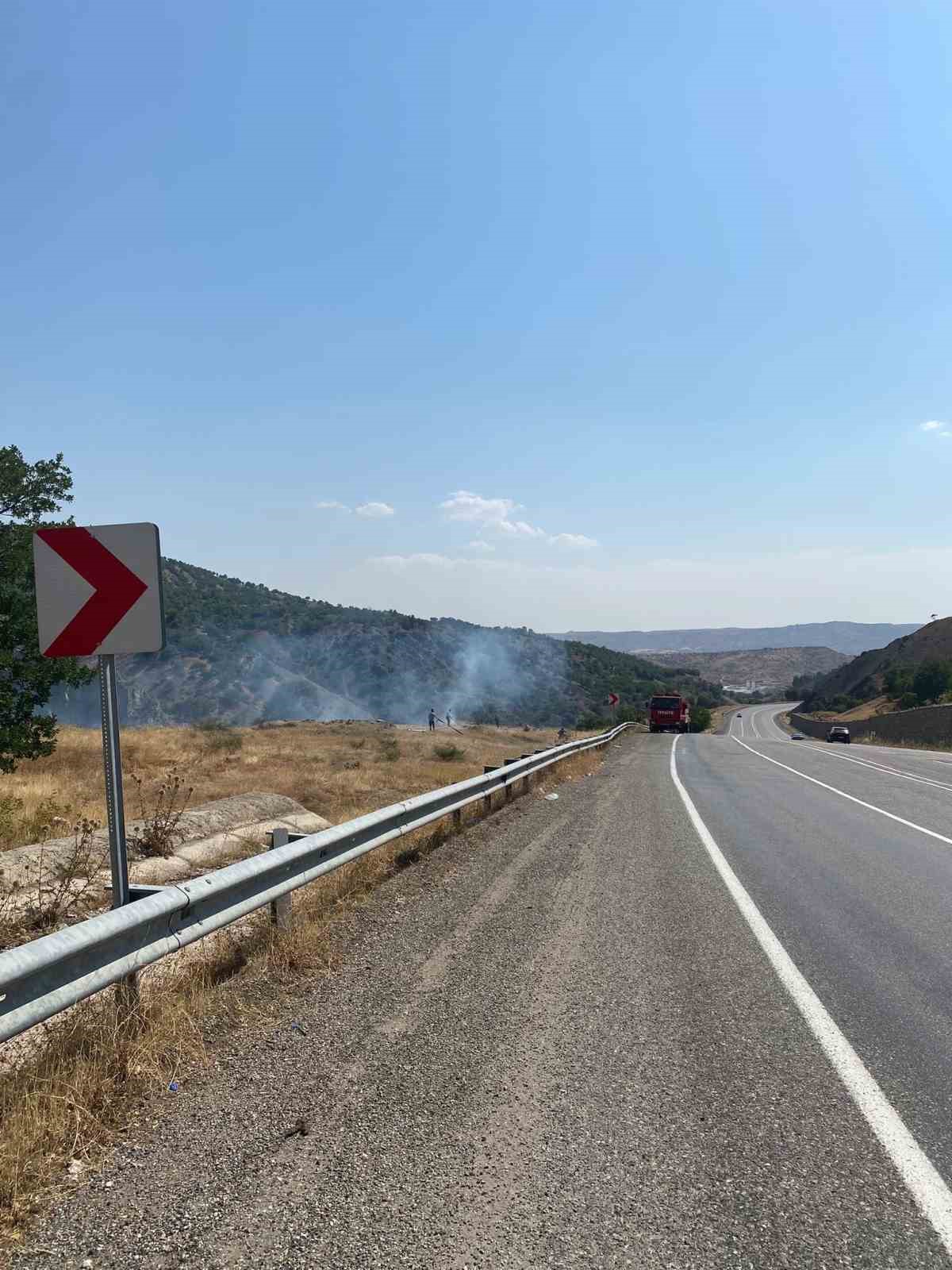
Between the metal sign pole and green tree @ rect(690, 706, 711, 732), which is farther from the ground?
the metal sign pole

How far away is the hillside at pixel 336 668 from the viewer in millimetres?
83250

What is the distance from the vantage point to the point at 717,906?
7.51m

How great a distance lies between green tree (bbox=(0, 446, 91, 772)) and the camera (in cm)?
1802

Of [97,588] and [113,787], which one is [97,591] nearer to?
[97,588]

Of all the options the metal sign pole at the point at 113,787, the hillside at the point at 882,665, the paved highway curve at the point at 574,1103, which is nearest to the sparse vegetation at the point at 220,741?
the paved highway curve at the point at 574,1103

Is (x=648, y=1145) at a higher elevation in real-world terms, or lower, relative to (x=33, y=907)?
lower

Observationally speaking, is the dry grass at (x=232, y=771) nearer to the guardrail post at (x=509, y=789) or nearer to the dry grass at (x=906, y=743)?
the guardrail post at (x=509, y=789)

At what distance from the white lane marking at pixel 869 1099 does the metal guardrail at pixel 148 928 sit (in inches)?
123

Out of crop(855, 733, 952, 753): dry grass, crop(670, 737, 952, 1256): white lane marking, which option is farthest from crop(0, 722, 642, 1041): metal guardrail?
crop(855, 733, 952, 753): dry grass

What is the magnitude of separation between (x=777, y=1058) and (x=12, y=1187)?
325 cm

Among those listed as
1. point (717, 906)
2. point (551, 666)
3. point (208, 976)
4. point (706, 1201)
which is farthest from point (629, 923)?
point (551, 666)

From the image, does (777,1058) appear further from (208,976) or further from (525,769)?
(525,769)

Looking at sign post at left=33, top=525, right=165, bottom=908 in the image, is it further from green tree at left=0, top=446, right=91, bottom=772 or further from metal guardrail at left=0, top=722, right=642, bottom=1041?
green tree at left=0, top=446, right=91, bottom=772

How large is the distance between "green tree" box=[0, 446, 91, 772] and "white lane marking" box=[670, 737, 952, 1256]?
1550cm
